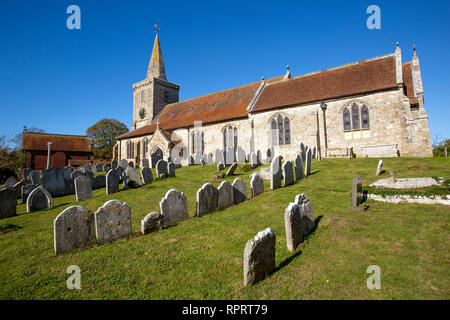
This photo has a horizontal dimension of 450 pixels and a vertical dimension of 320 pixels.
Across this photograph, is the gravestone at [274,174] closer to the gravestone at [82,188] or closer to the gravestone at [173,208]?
the gravestone at [173,208]

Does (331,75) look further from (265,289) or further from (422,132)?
(265,289)

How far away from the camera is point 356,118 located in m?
18.3

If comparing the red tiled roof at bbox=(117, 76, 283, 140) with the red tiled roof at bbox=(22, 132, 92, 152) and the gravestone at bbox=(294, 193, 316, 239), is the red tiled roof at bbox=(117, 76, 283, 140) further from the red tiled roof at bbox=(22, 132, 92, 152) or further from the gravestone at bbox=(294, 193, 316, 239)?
the gravestone at bbox=(294, 193, 316, 239)

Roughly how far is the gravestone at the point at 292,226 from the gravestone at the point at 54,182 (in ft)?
42.7

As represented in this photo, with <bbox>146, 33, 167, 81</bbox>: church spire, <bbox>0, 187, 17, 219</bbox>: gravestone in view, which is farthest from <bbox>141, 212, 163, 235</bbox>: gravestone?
<bbox>146, 33, 167, 81</bbox>: church spire

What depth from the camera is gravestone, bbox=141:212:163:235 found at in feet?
18.4

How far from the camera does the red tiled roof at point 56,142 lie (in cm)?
3225

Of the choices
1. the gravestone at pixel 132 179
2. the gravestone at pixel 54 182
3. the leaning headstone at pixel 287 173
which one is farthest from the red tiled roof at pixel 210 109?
the gravestone at pixel 54 182

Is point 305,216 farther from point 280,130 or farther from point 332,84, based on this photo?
point 332,84

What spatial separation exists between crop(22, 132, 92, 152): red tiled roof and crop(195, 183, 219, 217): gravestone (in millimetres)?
35324

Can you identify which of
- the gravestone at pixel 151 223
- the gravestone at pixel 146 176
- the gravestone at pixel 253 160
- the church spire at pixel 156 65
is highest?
the church spire at pixel 156 65

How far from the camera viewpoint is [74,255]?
4543 millimetres

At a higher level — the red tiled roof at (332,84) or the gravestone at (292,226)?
the red tiled roof at (332,84)

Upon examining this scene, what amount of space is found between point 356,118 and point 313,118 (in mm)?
3241
